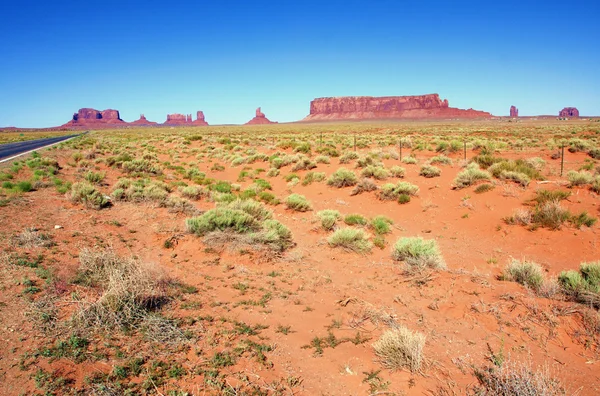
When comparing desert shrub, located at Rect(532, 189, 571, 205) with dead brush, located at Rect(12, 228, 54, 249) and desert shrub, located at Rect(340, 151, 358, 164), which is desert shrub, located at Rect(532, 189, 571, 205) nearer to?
desert shrub, located at Rect(340, 151, 358, 164)

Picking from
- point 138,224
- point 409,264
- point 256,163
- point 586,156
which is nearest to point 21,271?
point 138,224

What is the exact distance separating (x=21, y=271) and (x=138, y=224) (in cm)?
386

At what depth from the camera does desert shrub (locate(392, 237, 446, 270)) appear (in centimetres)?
714

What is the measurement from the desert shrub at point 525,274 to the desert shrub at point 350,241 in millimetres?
3099

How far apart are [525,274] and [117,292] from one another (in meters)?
6.87

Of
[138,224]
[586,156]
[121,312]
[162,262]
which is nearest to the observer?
[121,312]

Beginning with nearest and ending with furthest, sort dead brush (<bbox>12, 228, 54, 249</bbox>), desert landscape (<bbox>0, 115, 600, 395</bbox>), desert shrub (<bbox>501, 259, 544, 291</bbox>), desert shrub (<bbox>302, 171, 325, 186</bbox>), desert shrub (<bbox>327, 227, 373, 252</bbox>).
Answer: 1. desert landscape (<bbox>0, 115, 600, 395</bbox>)
2. desert shrub (<bbox>501, 259, 544, 291</bbox>)
3. dead brush (<bbox>12, 228, 54, 249</bbox>)
4. desert shrub (<bbox>327, 227, 373, 252</bbox>)
5. desert shrub (<bbox>302, 171, 325, 186</bbox>)

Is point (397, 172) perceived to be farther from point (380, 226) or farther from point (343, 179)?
point (380, 226)

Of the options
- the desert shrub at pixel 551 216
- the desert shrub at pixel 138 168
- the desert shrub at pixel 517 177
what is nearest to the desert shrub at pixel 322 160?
the desert shrub at pixel 138 168

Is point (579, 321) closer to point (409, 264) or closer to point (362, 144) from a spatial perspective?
point (409, 264)

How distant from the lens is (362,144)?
32500mm

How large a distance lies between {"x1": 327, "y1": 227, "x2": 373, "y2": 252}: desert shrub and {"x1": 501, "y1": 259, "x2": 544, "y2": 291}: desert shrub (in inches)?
122

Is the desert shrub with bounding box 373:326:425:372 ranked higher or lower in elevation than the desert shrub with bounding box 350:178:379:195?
lower

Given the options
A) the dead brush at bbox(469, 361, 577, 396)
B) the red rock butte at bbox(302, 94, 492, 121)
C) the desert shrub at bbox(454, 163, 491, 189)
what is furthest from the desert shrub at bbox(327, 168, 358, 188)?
the red rock butte at bbox(302, 94, 492, 121)
